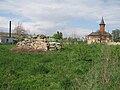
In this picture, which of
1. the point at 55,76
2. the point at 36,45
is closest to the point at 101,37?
the point at 36,45

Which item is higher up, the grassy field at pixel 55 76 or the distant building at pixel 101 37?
the distant building at pixel 101 37

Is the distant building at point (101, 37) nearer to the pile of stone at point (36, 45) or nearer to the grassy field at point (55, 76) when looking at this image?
the grassy field at point (55, 76)

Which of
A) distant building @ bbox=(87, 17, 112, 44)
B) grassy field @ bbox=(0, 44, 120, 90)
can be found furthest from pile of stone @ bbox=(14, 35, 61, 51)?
grassy field @ bbox=(0, 44, 120, 90)

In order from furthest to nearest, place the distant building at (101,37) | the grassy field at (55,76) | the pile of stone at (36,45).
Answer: the pile of stone at (36,45)
the distant building at (101,37)
the grassy field at (55,76)

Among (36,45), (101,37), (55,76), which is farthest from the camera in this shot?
(101,37)

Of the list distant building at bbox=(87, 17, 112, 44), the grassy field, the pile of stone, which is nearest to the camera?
the grassy field

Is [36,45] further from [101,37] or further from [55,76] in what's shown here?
[55,76]

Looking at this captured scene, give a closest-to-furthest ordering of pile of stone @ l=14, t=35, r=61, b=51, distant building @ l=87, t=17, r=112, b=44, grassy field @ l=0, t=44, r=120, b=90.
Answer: grassy field @ l=0, t=44, r=120, b=90 → distant building @ l=87, t=17, r=112, b=44 → pile of stone @ l=14, t=35, r=61, b=51

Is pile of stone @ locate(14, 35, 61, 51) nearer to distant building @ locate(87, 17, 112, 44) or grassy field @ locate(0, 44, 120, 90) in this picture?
distant building @ locate(87, 17, 112, 44)

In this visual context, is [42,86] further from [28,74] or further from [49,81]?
[28,74]

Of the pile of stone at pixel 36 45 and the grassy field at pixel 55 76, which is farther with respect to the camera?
the pile of stone at pixel 36 45

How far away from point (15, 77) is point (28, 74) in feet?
2.45

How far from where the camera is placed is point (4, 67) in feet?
37.4

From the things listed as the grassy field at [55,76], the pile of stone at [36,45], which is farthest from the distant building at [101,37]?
the pile of stone at [36,45]
